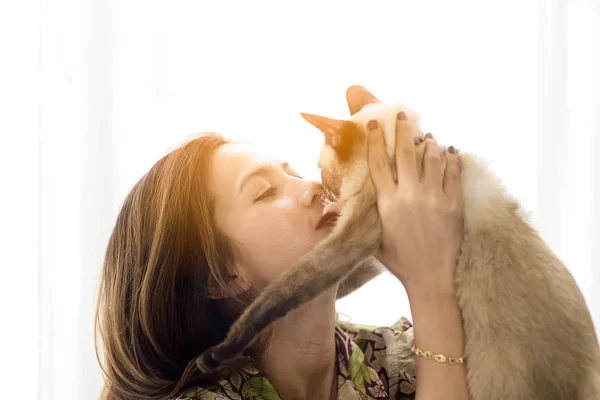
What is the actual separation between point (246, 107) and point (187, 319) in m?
0.85

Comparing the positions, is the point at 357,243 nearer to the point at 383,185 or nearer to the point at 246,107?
the point at 383,185

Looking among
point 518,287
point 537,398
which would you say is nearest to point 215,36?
point 518,287

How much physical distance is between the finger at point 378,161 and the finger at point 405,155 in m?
0.02

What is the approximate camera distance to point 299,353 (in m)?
1.12

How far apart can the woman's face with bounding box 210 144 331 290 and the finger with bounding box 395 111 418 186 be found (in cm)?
18

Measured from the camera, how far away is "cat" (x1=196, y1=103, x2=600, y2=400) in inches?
34.4

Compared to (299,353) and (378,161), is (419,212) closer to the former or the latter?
(378,161)

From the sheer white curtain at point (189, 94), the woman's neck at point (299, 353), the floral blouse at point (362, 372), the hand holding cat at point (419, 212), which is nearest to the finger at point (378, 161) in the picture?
the hand holding cat at point (419, 212)

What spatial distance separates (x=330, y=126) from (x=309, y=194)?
137 mm

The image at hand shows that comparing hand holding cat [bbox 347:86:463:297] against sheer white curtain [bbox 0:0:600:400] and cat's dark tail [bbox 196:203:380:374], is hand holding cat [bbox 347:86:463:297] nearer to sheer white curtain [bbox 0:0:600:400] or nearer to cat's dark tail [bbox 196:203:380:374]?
cat's dark tail [bbox 196:203:380:374]

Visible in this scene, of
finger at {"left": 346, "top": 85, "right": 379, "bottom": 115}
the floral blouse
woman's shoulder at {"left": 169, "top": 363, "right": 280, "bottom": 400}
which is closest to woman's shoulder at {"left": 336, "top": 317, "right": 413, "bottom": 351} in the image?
the floral blouse

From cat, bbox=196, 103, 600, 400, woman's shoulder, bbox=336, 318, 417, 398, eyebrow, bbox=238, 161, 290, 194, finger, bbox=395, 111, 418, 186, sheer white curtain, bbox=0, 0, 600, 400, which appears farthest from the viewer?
sheer white curtain, bbox=0, 0, 600, 400

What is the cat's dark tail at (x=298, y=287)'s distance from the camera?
2.98 feet

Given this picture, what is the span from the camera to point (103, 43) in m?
1.76
